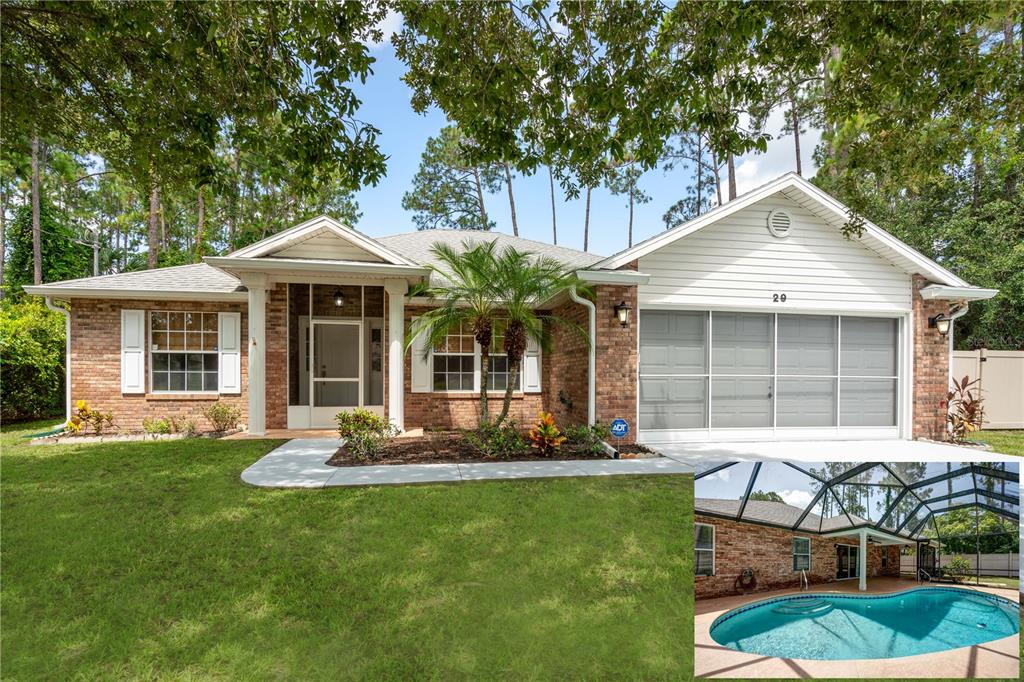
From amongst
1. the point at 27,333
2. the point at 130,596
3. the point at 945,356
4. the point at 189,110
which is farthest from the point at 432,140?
the point at 130,596

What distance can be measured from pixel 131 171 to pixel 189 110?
213 cm

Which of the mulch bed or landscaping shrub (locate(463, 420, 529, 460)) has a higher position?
landscaping shrub (locate(463, 420, 529, 460))

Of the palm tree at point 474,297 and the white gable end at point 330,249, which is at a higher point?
the white gable end at point 330,249

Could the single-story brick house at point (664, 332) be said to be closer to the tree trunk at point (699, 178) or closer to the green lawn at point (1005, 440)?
the green lawn at point (1005, 440)

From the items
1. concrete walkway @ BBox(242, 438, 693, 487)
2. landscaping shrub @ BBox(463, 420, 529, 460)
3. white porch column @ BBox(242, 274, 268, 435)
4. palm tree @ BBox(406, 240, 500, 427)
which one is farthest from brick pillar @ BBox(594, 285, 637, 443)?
white porch column @ BBox(242, 274, 268, 435)

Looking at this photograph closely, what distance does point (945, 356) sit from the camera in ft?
32.2

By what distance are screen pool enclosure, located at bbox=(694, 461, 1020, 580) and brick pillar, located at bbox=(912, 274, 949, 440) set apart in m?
9.80

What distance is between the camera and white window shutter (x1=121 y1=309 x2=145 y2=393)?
10688mm

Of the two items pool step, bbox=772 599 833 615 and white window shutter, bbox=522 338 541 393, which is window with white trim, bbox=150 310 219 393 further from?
pool step, bbox=772 599 833 615

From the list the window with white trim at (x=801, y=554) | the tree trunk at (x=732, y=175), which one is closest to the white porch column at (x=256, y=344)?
the window with white trim at (x=801, y=554)

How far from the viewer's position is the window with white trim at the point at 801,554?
6.25 ft

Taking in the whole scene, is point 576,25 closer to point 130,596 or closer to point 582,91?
point 582,91

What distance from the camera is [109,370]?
10.7 metres

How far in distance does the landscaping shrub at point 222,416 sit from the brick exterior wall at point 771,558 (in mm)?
11302
